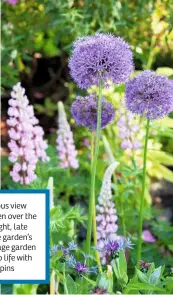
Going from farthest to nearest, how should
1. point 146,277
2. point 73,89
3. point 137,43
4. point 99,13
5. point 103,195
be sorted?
point 73,89 → point 137,43 → point 99,13 → point 103,195 → point 146,277

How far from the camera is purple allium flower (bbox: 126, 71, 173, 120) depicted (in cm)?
192

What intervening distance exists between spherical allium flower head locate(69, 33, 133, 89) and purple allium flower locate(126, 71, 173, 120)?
0.05 m

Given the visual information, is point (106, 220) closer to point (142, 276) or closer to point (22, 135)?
point (22, 135)

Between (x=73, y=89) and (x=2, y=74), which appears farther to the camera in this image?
(x=73, y=89)

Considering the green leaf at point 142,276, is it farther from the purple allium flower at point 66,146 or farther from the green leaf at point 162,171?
the green leaf at point 162,171

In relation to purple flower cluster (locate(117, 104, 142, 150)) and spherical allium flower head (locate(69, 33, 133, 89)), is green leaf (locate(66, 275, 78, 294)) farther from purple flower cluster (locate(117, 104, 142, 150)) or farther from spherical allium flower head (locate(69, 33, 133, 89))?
purple flower cluster (locate(117, 104, 142, 150))

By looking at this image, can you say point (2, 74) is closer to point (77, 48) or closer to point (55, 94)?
point (55, 94)

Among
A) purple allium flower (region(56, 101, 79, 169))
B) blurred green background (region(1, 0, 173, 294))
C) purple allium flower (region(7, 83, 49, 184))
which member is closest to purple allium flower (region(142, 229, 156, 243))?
blurred green background (region(1, 0, 173, 294))

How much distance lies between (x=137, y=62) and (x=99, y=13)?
118cm

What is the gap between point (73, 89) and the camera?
4.46 meters

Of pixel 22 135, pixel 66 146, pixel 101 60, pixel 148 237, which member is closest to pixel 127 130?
pixel 66 146

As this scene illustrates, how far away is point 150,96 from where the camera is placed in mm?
1923

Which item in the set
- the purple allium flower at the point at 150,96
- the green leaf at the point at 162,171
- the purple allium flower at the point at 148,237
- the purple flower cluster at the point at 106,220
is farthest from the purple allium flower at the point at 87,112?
the green leaf at the point at 162,171

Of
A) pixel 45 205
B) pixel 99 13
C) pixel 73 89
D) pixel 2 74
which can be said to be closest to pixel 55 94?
pixel 73 89
